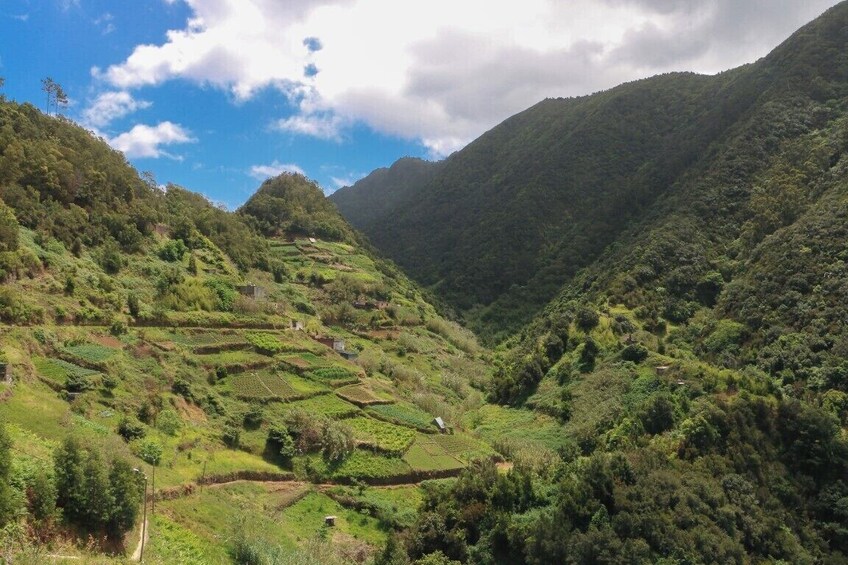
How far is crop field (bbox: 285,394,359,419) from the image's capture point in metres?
33.5

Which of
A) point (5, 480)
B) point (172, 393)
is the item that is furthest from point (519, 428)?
point (5, 480)

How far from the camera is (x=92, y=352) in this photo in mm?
28547

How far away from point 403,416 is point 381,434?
4.27m

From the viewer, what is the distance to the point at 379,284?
78.2 m

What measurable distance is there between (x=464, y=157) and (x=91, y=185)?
131969mm

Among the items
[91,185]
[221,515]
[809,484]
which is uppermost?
[91,185]

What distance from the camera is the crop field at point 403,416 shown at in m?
36.2

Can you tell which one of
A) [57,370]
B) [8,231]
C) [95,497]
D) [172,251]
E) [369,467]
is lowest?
[369,467]

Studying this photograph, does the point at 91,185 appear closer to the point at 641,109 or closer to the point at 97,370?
the point at 97,370

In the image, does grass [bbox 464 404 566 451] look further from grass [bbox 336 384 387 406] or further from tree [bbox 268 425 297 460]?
tree [bbox 268 425 297 460]

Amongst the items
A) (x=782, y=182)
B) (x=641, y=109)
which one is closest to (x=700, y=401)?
(x=782, y=182)

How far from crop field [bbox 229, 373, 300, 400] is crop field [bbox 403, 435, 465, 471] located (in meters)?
7.80

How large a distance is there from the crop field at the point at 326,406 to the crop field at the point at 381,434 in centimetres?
74

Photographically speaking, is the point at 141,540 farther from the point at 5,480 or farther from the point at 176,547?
the point at 5,480
